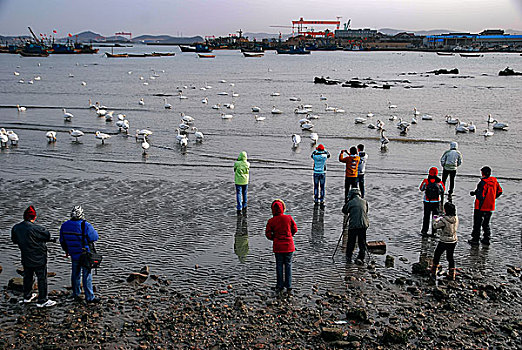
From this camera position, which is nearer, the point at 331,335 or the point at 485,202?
the point at 331,335

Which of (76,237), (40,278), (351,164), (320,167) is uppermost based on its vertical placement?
(351,164)

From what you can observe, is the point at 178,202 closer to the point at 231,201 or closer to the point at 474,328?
the point at 231,201

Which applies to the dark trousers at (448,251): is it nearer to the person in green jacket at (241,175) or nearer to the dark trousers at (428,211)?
the dark trousers at (428,211)

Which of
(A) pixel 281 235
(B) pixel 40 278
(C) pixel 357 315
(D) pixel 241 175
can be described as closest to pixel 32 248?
(B) pixel 40 278

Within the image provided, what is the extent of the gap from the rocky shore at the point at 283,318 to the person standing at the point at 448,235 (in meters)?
0.31

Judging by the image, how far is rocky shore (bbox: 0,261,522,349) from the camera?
23.8 feet

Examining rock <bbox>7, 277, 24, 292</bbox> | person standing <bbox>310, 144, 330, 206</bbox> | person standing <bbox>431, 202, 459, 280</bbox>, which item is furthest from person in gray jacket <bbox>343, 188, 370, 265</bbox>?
rock <bbox>7, 277, 24, 292</bbox>

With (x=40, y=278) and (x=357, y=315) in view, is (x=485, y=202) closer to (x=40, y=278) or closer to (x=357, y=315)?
(x=357, y=315)

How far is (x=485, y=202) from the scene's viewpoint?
11.1 metres

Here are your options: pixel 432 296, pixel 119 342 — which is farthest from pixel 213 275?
pixel 432 296

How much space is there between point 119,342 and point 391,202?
30.9 ft

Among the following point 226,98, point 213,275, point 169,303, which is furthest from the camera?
point 226,98

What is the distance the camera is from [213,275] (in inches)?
378

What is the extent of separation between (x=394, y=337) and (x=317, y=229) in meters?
5.21
